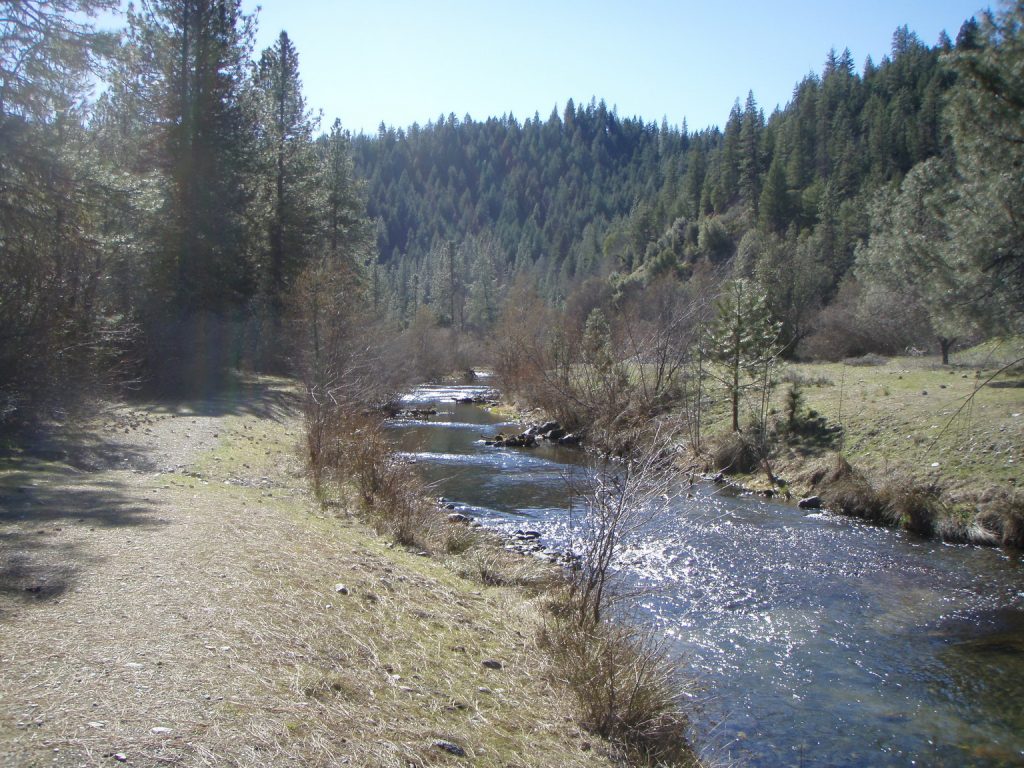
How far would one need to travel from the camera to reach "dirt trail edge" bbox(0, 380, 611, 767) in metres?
4.12

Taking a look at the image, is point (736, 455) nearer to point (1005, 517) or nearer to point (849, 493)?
point (849, 493)

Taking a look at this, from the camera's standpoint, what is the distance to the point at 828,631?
1037 centimetres

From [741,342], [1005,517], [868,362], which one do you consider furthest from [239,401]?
[868,362]

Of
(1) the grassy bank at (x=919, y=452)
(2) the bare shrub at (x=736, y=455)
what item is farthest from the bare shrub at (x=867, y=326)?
(2) the bare shrub at (x=736, y=455)

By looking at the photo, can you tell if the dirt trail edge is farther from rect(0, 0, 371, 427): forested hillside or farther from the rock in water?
rect(0, 0, 371, 427): forested hillside

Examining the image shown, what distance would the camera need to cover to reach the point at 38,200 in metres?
12.4

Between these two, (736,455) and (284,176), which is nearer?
(736,455)

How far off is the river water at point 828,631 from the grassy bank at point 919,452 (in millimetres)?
894

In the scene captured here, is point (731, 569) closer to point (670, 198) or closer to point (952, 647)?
point (952, 647)

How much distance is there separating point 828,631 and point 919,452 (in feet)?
32.6

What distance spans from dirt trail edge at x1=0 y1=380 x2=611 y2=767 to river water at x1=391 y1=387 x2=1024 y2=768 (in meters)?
2.18

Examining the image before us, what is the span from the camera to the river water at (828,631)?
289 inches

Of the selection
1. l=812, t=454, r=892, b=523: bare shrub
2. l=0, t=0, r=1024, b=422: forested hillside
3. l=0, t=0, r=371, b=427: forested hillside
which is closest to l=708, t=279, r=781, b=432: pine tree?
l=0, t=0, r=1024, b=422: forested hillside

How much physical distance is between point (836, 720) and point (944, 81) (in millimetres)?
101675
